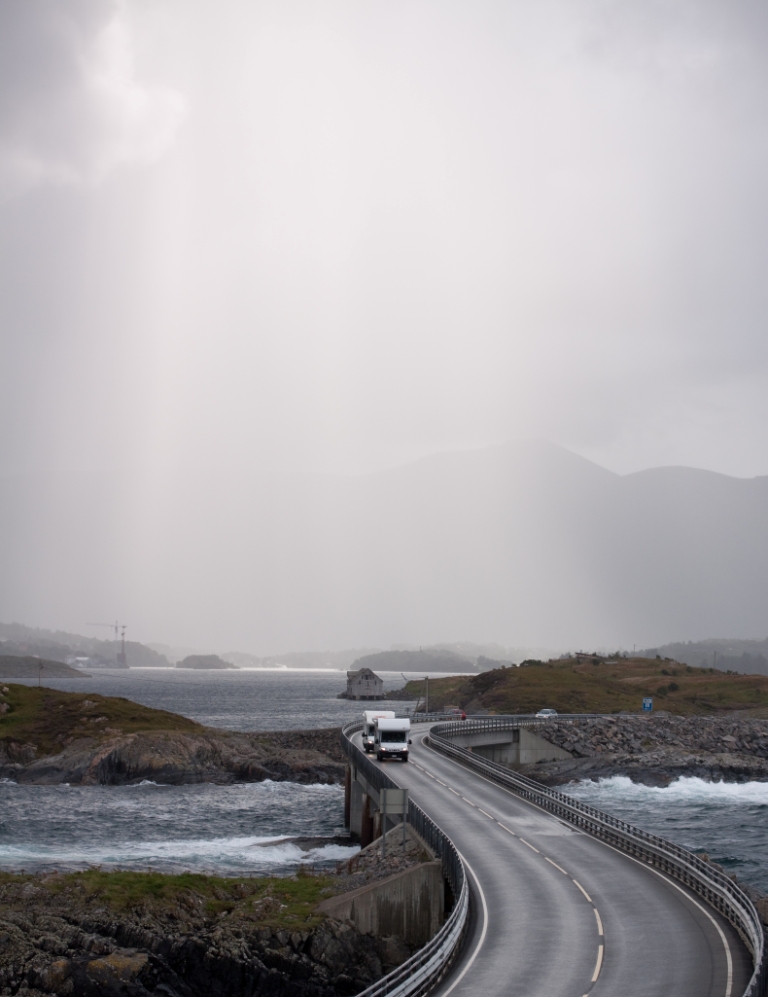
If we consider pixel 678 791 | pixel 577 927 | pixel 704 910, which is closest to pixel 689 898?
pixel 704 910

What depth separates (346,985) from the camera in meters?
31.8

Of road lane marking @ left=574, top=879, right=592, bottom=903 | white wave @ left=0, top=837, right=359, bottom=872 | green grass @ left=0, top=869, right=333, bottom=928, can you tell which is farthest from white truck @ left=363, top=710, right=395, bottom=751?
road lane marking @ left=574, top=879, right=592, bottom=903

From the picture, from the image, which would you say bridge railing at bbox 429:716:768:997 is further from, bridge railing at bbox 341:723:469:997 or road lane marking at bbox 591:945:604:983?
bridge railing at bbox 341:723:469:997

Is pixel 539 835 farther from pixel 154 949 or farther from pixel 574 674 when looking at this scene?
pixel 574 674

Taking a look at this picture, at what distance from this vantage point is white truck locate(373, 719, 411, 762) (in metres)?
71.2

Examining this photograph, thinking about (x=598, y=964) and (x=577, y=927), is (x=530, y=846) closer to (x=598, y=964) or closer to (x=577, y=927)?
(x=577, y=927)

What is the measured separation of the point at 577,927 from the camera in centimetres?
3033

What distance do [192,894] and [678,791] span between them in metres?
61.4

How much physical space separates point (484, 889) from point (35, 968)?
614 inches

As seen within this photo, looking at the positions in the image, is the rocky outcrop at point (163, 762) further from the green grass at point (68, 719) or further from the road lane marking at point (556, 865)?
the road lane marking at point (556, 865)

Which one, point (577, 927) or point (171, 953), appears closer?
point (577, 927)

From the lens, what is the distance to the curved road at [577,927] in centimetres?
2536

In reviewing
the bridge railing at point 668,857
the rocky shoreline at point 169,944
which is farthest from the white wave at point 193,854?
the rocky shoreline at point 169,944

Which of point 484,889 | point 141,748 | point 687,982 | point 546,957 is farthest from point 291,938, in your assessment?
point 141,748
